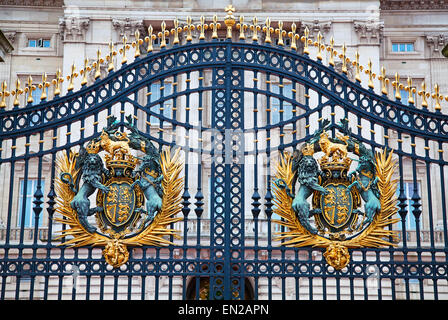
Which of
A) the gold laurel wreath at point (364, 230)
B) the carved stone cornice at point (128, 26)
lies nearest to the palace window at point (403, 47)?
the carved stone cornice at point (128, 26)

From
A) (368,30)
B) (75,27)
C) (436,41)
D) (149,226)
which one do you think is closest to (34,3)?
(75,27)

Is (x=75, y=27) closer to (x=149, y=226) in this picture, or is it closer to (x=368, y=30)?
(x=368, y=30)

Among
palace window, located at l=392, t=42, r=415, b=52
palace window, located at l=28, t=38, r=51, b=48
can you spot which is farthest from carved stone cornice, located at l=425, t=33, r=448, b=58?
palace window, located at l=28, t=38, r=51, b=48

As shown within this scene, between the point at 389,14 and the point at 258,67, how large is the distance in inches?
604

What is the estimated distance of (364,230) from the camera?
1011 cm

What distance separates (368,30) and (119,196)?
15.0 m

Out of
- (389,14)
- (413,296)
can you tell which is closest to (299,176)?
(413,296)

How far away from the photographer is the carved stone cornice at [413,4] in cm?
2427

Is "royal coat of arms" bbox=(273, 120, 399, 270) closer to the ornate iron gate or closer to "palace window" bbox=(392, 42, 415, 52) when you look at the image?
the ornate iron gate

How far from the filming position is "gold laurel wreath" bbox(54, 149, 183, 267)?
33.0 feet

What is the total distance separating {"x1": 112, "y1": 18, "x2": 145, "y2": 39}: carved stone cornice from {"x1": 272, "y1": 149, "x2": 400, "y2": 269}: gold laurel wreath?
13731 millimetres

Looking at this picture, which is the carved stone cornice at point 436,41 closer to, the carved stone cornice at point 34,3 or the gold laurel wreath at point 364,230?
the carved stone cornice at point 34,3

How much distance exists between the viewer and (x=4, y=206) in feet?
73.1
